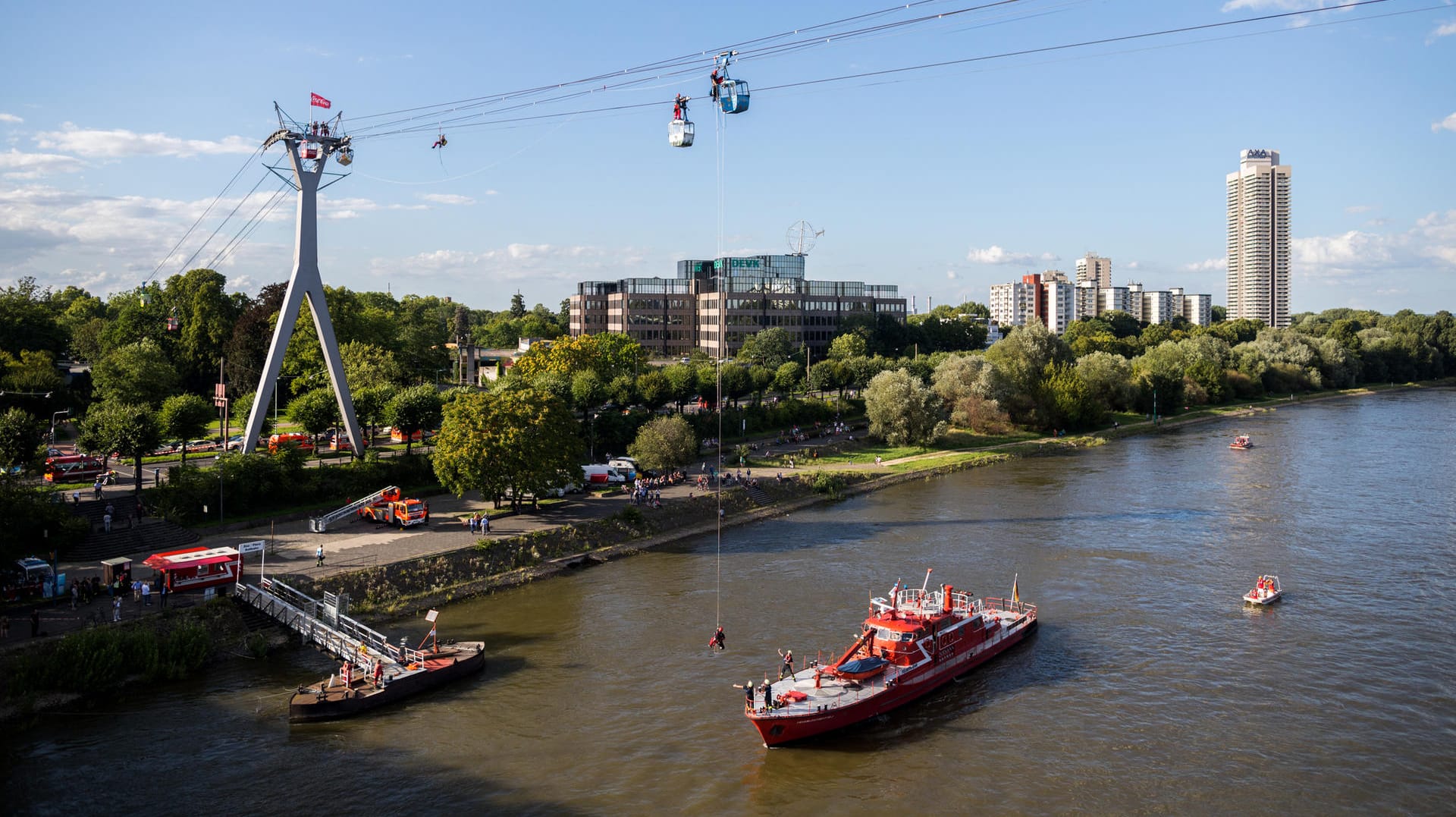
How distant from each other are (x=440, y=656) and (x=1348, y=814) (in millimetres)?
22870

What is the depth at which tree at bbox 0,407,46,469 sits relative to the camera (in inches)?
1468

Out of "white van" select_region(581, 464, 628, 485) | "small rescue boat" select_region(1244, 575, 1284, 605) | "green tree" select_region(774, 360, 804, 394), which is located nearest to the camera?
"small rescue boat" select_region(1244, 575, 1284, 605)

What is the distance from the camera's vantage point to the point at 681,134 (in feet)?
91.7

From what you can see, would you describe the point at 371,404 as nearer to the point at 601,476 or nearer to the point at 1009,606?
the point at 601,476

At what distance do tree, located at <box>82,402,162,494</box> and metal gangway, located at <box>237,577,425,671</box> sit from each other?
12.8 meters

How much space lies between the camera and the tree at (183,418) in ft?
149

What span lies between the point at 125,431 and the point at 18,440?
Answer: 3.76 m

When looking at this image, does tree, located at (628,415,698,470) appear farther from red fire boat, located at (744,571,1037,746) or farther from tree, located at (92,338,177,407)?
tree, located at (92,338,177,407)

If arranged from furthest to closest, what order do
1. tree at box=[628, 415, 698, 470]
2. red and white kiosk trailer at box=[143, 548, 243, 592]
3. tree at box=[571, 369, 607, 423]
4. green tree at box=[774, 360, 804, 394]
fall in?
1. green tree at box=[774, 360, 804, 394]
2. tree at box=[571, 369, 607, 423]
3. tree at box=[628, 415, 698, 470]
4. red and white kiosk trailer at box=[143, 548, 243, 592]

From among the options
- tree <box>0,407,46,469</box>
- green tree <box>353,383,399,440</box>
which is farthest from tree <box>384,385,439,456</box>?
tree <box>0,407,46,469</box>

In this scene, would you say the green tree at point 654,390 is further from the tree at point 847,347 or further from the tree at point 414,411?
the tree at point 847,347

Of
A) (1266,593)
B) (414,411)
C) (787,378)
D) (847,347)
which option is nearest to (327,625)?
(414,411)

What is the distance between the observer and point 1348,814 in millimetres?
20672

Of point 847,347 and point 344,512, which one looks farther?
point 847,347
